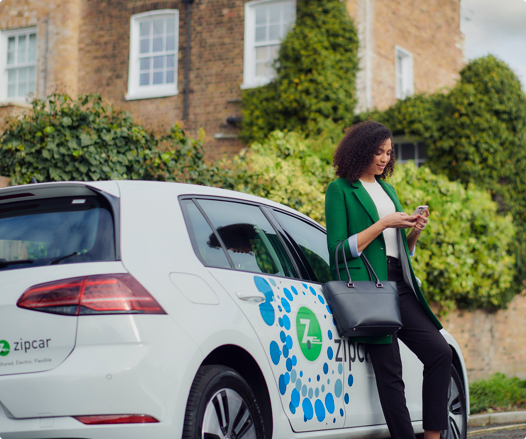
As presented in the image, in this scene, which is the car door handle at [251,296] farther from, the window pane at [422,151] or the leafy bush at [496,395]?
the window pane at [422,151]

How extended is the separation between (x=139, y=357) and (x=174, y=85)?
14.9 m

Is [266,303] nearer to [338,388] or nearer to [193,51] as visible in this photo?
[338,388]

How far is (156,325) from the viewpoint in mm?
2799

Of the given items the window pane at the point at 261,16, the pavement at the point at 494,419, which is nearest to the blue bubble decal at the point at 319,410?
the pavement at the point at 494,419

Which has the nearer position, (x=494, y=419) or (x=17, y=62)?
(x=494, y=419)

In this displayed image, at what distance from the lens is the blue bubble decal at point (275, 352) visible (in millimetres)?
3405

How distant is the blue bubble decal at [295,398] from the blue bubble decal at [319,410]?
18 centimetres

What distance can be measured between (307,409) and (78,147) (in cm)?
539

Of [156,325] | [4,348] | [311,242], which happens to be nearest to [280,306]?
[156,325]

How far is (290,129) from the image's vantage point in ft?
47.1

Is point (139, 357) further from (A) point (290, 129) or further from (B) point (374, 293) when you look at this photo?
(A) point (290, 129)

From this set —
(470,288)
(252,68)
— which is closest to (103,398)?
(470,288)

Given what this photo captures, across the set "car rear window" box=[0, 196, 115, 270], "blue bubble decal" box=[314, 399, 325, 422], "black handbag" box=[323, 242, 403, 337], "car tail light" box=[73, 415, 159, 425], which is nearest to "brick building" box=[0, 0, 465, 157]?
"black handbag" box=[323, 242, 403, 337]

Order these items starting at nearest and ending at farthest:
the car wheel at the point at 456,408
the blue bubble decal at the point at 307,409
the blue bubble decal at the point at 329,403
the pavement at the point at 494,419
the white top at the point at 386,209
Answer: the blue bubble decal at the point at 307,409 < the blue bubble decal at the point at 329,403 < the white top at the point at 386,209 < the car wheel at the point at 456,408 < the pavement at the point at 494,419
